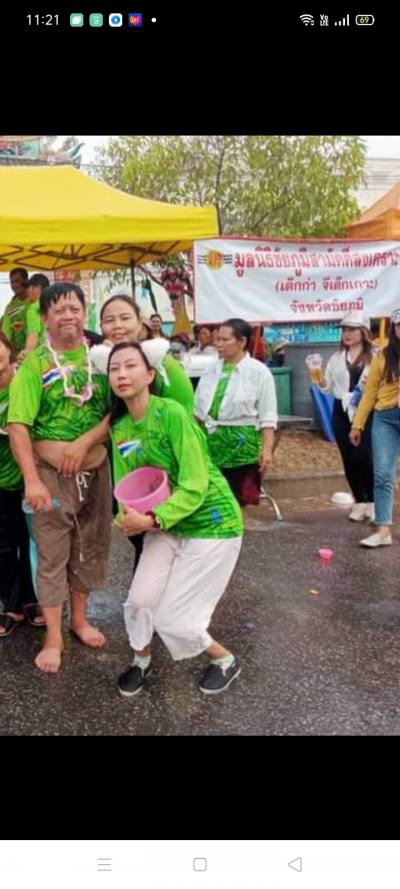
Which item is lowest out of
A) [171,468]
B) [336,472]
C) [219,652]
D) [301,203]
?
→ [336,472]

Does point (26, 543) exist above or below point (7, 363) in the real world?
below

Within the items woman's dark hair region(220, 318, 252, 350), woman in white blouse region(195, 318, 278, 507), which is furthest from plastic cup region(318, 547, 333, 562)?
woman's dark hair region(220, 318, 252, 350)

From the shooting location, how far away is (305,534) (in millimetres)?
5445

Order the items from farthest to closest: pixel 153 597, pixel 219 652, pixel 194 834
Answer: pixel 219 652
pixel 153 597
pixel 194 834

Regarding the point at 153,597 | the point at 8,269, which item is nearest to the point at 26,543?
the point at 153,597

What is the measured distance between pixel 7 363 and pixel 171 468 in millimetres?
1054

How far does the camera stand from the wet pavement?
2.72 metres

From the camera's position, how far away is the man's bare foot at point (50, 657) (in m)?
3.17

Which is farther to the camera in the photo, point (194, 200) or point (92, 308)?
point (92, 308)

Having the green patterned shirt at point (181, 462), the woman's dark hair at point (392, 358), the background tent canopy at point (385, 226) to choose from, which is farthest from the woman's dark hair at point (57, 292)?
the background tent canopy at point (385, 226)

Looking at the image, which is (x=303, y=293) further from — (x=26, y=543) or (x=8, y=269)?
(x=26, y=543)

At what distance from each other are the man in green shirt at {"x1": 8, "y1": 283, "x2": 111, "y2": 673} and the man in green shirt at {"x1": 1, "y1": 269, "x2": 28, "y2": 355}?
3070mm

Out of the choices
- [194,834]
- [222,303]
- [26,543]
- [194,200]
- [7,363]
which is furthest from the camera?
[194,200]
